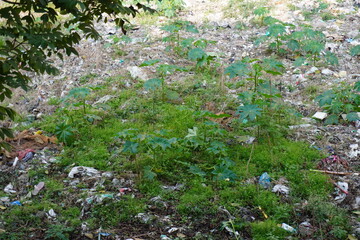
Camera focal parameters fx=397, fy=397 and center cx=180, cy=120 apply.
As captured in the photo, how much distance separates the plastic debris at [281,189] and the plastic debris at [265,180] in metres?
0.06

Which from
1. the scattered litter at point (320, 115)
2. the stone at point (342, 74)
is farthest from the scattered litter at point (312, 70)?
the scattered litter at point (320, 115)

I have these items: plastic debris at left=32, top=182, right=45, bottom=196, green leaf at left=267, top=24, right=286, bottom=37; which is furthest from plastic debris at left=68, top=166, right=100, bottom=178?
green leaf at left=267, top=24, right=286, bottom=37

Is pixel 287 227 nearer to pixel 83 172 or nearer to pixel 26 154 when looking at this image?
pixel 83 172

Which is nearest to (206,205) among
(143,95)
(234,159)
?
(234,159)

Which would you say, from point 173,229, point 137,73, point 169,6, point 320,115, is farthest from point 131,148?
point 169,6

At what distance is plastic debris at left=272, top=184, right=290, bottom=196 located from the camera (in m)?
3.17

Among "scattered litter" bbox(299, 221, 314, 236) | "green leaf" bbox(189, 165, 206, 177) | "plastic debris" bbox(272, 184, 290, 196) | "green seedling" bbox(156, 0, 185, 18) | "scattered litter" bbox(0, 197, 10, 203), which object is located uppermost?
"green seedling" bbox(156, 0, 185, 18)

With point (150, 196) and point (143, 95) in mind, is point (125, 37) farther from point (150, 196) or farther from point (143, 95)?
point (150, 196)

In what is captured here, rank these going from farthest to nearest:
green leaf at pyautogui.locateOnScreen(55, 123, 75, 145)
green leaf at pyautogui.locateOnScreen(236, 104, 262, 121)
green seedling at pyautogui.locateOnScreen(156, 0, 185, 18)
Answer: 1. green seedling at pyautogui.locateOnScreen(156, 0, 185, 18)
2. green leaf at pyautogui.locateOnScreen(55, 123, 75, 145)
3. green leaf at pyautogui.locateOnScreen(236, 104, 262, 121)

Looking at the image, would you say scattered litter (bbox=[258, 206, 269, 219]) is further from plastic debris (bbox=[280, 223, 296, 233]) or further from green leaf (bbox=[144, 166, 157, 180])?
green leaf (bbox=[144, 166, 157, 180])

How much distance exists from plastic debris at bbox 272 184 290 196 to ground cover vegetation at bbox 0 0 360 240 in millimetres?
34

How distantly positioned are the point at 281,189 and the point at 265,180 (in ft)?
0.52

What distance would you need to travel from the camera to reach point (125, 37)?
630cm

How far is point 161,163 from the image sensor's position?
3.51 meters
